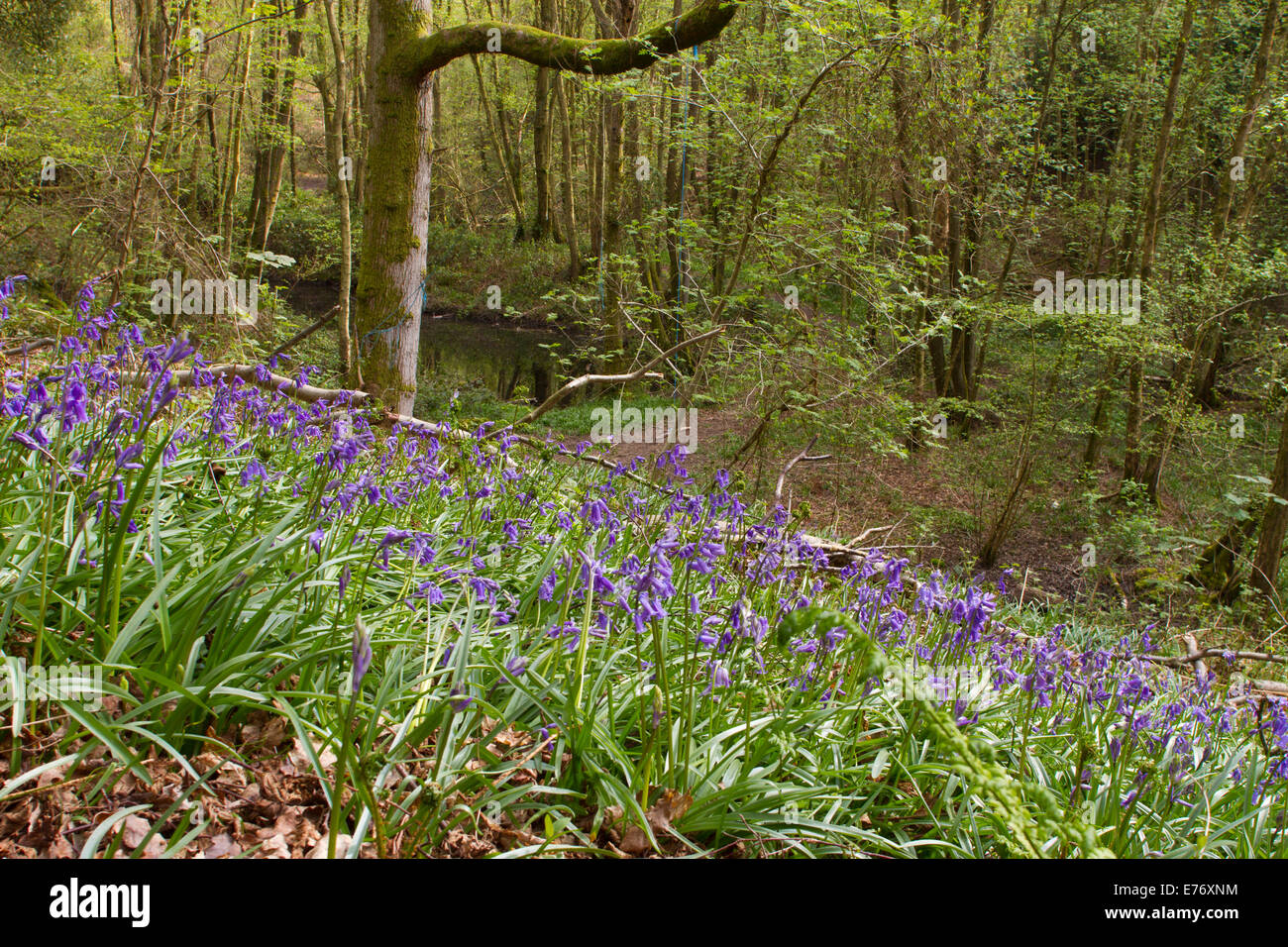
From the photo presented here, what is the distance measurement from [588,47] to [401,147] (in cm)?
174

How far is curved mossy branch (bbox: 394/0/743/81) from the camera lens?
6070 millimetres

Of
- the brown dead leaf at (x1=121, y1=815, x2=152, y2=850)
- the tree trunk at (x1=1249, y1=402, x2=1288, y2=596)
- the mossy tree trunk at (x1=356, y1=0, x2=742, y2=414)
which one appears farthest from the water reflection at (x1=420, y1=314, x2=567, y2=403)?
the brown dead leaf at (x1=121, y1=815, x2=152, y2=850)

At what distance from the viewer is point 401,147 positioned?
618 centimetres

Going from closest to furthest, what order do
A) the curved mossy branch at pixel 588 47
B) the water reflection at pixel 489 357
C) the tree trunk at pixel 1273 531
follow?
the curved mossy branch at pixel 588 47 < the tree trunk at pixel 1273 531 < the water reflection at pixel 489 357

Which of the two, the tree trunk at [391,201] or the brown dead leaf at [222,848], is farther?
the tree trunk at [391,201]

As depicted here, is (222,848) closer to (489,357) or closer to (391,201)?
(391,201)

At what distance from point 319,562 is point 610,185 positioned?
13951 mm

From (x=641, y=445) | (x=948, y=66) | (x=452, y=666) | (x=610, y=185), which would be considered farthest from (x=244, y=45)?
(x=452, y=666)

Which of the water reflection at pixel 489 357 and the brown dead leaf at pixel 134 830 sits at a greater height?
the water reflection at pixel 489 357

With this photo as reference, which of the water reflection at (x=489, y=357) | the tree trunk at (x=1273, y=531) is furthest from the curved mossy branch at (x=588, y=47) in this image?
the water reflection at (x=489, y=357)

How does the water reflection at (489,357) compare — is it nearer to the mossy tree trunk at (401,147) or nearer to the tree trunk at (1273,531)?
the mossy tree trunk at (401,147)

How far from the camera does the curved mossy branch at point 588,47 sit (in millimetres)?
→ 6070

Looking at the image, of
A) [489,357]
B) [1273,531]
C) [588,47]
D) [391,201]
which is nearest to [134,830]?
[391,201]

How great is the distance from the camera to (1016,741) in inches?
103
